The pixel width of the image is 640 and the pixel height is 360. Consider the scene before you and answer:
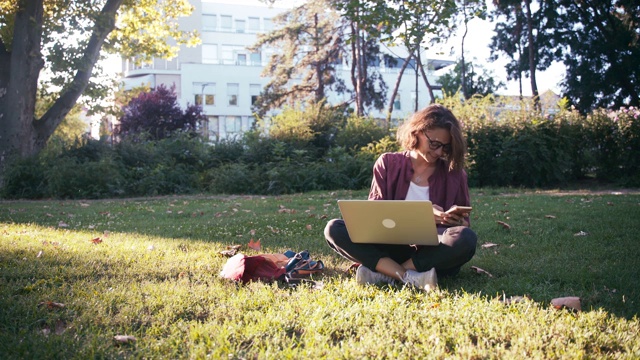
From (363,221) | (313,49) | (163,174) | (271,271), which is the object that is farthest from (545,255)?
(313,49)

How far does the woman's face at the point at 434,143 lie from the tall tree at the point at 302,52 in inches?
1239

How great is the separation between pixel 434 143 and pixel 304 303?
1620 millimetres

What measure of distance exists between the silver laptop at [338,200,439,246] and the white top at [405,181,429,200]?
0.53 m

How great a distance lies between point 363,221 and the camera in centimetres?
434

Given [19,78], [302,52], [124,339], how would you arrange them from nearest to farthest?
1. [124,339]
2. [19,78]
3. [302,52]

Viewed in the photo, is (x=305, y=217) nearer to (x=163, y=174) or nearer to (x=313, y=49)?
(x=163, y=174)

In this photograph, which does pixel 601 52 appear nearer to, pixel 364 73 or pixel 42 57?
pixel 364 73

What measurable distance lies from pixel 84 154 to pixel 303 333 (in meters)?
15.0

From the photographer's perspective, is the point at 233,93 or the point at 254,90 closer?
the point at 233,93

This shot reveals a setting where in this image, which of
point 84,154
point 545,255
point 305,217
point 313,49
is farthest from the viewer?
point 313,49

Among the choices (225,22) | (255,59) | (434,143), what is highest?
(225,22)

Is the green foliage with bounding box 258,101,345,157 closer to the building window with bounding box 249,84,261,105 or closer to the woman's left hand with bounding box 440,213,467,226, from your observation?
the woman's left hand with bounding box 440,213,467,226

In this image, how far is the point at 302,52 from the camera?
3775 cm

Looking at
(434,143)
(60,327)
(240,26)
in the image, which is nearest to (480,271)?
(434,143)
